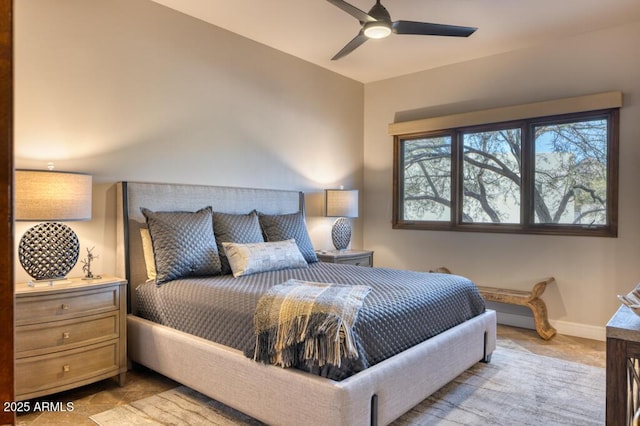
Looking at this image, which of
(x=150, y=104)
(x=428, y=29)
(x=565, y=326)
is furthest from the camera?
(x=565, y=326)

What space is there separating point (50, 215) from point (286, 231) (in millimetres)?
1831

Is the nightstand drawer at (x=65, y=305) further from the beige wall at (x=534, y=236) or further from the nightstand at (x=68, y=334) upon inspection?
the beige wall at (x=534, y=236)

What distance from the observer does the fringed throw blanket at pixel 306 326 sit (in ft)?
5.99

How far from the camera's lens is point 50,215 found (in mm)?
2379

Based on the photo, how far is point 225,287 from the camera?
2531 mm

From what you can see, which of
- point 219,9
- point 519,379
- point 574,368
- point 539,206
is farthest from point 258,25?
point 574,368

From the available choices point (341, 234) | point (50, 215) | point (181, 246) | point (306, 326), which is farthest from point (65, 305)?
point (341, 234)

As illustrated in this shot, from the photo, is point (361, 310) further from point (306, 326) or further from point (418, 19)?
point (418, 19)

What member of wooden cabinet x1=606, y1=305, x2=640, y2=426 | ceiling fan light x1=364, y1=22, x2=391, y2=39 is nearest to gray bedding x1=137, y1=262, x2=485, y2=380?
wooden cabinet x1=606, y1=305, x2=640, y2=426

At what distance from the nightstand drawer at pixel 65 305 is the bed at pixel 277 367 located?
29 centimetres

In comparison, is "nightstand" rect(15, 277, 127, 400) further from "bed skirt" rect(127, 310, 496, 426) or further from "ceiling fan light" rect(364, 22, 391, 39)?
"ceiling fan light" rect(364, 22, 391, 39)

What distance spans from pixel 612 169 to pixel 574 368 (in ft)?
6.02

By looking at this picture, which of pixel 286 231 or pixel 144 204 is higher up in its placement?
pixel 144 204

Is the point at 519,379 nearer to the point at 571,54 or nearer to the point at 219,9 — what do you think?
the point at 571,54
